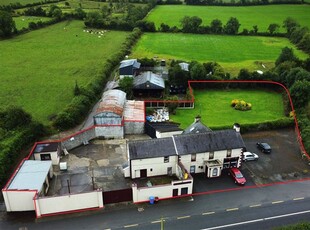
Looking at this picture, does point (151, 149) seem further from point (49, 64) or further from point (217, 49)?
point (217, 49)

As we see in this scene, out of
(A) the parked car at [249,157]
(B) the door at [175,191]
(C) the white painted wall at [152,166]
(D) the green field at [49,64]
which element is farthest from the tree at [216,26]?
(B) the door at [175,191]

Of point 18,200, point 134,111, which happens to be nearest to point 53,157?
point 18,200

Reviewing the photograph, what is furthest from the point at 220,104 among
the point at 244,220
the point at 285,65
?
the point at 244,220

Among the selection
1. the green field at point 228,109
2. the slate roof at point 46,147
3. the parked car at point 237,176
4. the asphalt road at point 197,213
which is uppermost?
the slate roof at point 46,147

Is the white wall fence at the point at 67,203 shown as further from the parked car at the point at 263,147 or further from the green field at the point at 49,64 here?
the parked car at the point at 263,147

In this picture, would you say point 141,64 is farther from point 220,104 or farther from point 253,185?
point 253,185

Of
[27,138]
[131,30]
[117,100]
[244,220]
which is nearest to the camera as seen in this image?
[244,220]
